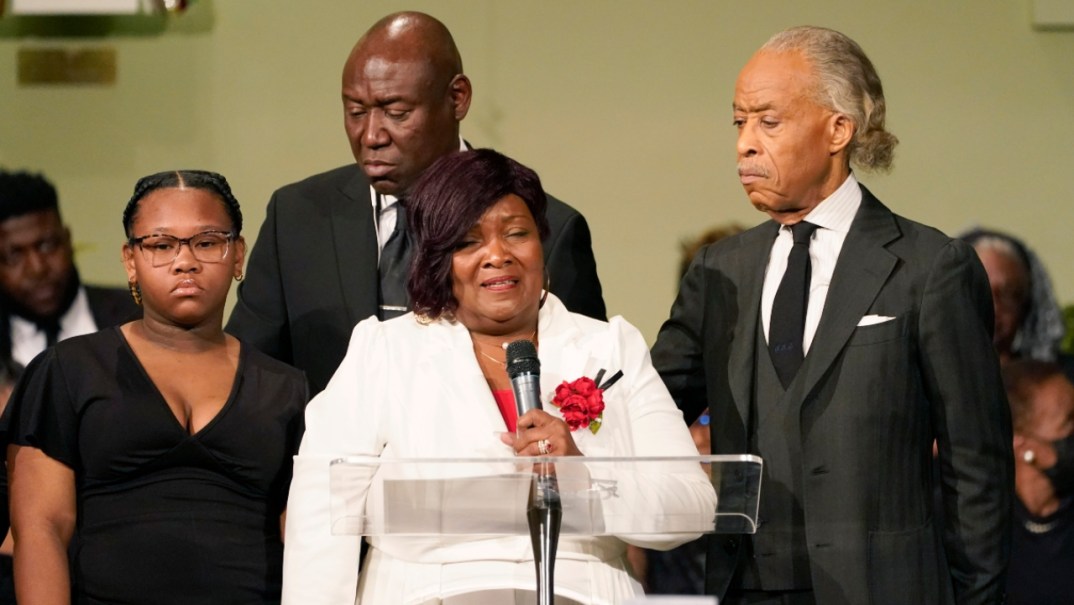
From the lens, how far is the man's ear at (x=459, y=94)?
11.3 ft

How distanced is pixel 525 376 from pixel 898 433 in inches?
32.6

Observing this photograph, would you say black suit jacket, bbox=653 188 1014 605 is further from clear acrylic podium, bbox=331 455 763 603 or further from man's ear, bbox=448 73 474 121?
man's ear, bbox=448 73 474 121

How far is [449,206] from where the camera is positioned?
2650 mm

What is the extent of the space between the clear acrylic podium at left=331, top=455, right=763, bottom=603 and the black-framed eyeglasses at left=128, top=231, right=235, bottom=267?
0.74 meters

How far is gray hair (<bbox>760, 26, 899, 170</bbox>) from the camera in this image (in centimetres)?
287

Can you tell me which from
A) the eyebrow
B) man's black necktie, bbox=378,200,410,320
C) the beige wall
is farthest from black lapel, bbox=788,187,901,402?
the beige wall

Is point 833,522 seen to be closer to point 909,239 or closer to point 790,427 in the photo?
point 790,427

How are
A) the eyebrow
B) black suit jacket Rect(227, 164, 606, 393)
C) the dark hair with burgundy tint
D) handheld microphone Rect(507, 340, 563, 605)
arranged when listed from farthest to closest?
black suit jacket Rect(227, 164, 606, 393) < the eyebrow < the dark hair with burgundy tint < handheld microphone Rect(507, 340, 563, 605)

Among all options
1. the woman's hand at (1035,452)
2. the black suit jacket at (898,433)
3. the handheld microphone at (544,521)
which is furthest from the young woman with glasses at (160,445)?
the woman's hand at (1035,452)

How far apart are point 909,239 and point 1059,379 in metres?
2.49

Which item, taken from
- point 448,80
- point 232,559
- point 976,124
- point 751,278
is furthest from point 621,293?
point 232,559

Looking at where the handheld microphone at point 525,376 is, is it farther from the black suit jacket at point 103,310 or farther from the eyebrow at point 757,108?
the black suit jacket at point 103,310

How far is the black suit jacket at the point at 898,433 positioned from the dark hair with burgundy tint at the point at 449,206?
57 cm

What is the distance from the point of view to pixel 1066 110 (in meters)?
5.13
